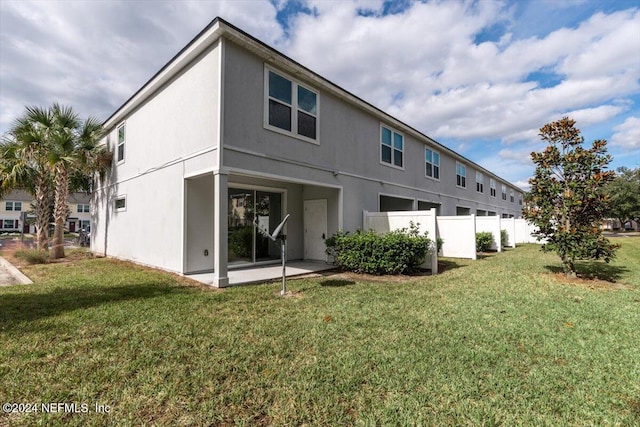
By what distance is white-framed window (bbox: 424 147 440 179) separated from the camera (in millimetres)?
16400

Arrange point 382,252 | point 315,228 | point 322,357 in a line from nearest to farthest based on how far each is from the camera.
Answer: point 322,357
point 382,252
point 315,228

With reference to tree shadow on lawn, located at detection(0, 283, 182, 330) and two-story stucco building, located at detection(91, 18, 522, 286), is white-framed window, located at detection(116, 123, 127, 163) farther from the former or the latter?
tree shadow on lawn, located at detection(0, 283, 182, 330)

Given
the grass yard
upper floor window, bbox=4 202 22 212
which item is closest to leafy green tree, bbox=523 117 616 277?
the grass yard

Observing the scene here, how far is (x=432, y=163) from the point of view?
55.8ft

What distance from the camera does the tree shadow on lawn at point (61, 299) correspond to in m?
4.66

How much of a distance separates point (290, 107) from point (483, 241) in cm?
1208

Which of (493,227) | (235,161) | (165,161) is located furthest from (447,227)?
(165,161)

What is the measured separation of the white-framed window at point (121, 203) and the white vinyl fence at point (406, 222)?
9.06 metres

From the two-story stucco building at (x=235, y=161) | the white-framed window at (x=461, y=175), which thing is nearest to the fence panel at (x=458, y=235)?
the two-story stucco building at (x=235, y=161)

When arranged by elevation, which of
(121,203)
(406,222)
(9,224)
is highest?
(121,203)

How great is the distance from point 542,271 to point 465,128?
1257 inches

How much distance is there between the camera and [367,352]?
345cm

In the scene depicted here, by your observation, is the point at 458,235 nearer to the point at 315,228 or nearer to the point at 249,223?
the point at 315,228

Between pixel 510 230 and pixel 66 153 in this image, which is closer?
pixel 66 153
